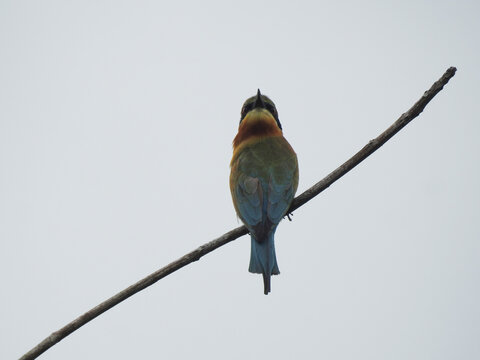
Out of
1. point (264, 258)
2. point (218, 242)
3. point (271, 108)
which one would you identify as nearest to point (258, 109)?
point (271, 108)

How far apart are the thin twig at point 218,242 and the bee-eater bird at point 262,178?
372mm

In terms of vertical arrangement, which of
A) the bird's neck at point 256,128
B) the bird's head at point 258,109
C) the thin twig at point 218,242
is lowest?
the thin twig at point 218,242

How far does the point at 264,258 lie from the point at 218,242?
34.0 inches

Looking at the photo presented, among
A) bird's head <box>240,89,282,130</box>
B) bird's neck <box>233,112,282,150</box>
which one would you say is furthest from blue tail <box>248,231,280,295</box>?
bird's head <box>240,89,282,130</box>

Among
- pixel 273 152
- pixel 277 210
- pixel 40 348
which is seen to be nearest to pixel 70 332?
pixel 40 348

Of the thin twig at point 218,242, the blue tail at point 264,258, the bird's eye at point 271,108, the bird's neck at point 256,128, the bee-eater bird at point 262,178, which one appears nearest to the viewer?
the thin twig at point 218,242

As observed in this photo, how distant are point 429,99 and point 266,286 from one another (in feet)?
5.84

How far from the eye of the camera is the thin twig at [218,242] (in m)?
2.65

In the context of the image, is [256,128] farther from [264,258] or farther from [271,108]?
[264,258]

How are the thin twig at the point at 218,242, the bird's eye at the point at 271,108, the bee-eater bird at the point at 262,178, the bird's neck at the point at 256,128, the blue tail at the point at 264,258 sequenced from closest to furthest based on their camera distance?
1. the thin twig at the point at 218,242
2. the blue tail at the point at 264,258
3. the bee-eater bird at the point at 262,178
4. the bird's neck at the point at 256,128
5. the bird's eye at the point at 271,108

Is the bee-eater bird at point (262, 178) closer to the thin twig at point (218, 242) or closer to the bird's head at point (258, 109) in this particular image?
the bird's head at point (258, 109)

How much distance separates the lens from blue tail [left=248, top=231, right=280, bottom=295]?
4.10 m

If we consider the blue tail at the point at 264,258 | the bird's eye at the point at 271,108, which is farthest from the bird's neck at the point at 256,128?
the blue tail at the point at 264,258

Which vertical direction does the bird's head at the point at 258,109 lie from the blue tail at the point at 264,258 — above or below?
above
